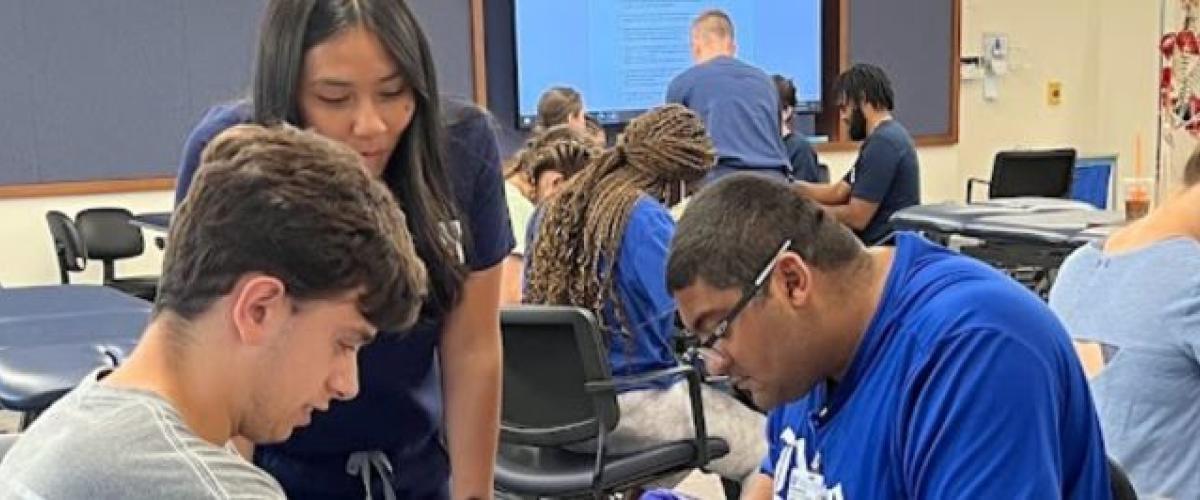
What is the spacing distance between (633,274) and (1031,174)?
165 inches

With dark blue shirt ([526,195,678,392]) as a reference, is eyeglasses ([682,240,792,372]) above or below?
above

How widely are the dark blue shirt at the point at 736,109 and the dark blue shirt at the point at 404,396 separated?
11.6 ft

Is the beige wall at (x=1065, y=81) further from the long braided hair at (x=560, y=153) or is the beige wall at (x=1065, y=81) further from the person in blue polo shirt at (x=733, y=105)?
the long braided hair at (x=560, y=153)

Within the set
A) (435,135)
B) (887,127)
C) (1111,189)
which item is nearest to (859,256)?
(435,135)

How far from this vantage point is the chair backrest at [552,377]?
244 cm

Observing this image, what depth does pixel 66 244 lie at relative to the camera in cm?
520

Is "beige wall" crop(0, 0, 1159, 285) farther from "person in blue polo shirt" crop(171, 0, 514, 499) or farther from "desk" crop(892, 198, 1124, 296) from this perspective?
"person in blue polo shirt" crop(171, 0, 514, 499)

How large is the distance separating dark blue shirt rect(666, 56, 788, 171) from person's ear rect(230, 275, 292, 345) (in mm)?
4160

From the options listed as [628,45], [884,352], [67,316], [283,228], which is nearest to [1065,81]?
[628,45]

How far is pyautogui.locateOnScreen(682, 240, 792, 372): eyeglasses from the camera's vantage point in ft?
4.27

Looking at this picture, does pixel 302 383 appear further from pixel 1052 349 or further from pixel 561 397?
pixel 561 397

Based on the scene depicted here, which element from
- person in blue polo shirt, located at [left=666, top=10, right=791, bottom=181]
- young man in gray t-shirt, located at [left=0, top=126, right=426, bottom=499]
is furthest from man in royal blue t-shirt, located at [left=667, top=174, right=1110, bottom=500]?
person in blue polo shirt, located at [left=666, top=10, right=791, bottom=181]

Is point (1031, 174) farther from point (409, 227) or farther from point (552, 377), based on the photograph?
point (409, 227)

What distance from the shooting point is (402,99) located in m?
1.42
